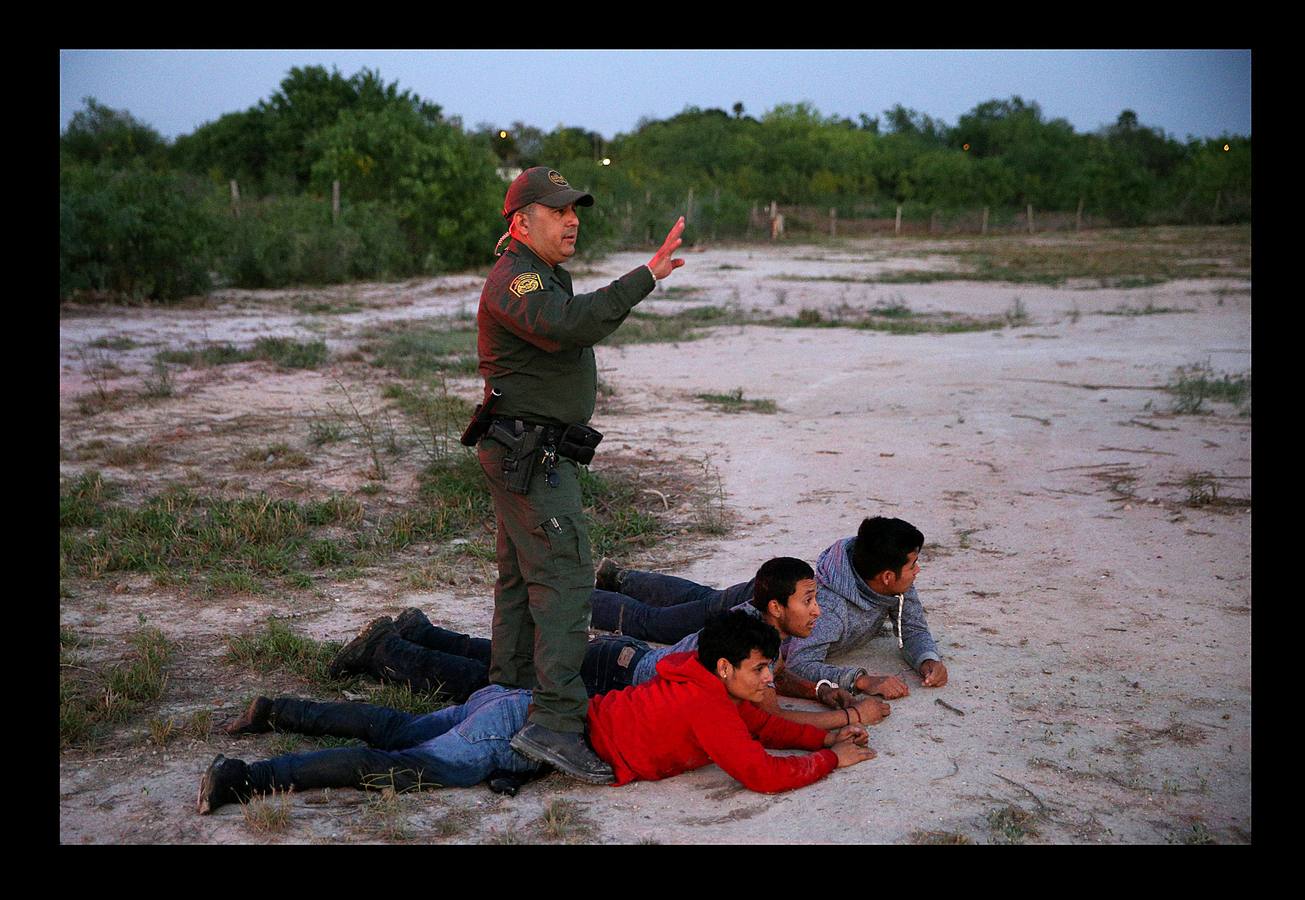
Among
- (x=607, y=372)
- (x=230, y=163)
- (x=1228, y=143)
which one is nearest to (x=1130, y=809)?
(x=607, y=372)

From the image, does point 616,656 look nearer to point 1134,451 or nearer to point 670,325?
point 1134,451

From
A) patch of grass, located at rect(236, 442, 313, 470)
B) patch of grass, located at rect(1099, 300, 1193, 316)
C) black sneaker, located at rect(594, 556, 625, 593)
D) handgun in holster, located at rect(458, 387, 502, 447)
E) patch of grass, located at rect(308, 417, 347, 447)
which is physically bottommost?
black sneaker, located at rect(594, 556, 625, 593)

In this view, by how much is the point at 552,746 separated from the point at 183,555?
3.11 metres

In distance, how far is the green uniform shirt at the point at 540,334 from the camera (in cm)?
Answer: 334

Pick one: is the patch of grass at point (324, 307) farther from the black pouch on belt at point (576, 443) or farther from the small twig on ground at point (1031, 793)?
the small twig on ground at point (1031, 793)

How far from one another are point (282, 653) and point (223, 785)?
1316 millimetres

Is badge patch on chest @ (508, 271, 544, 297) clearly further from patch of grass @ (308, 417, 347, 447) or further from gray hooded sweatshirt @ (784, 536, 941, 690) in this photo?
patch of grass @ (308, 417, 347, 447)

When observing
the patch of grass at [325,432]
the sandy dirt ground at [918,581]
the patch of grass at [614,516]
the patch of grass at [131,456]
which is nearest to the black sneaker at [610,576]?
the sandy dirt ground at [918,581]

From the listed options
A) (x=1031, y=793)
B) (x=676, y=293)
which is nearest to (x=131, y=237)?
(x=676, y=293)

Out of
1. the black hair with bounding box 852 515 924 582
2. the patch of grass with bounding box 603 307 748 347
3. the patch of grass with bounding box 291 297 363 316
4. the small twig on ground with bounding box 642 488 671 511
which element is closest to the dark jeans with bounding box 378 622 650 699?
the black hair with bounding box 852 515 924 582

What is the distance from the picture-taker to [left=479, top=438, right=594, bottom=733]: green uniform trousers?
3.56m

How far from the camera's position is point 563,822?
3.26 m

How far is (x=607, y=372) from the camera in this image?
448 inches

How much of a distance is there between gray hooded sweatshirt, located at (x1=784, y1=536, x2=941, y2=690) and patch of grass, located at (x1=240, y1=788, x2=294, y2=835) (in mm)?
1856
